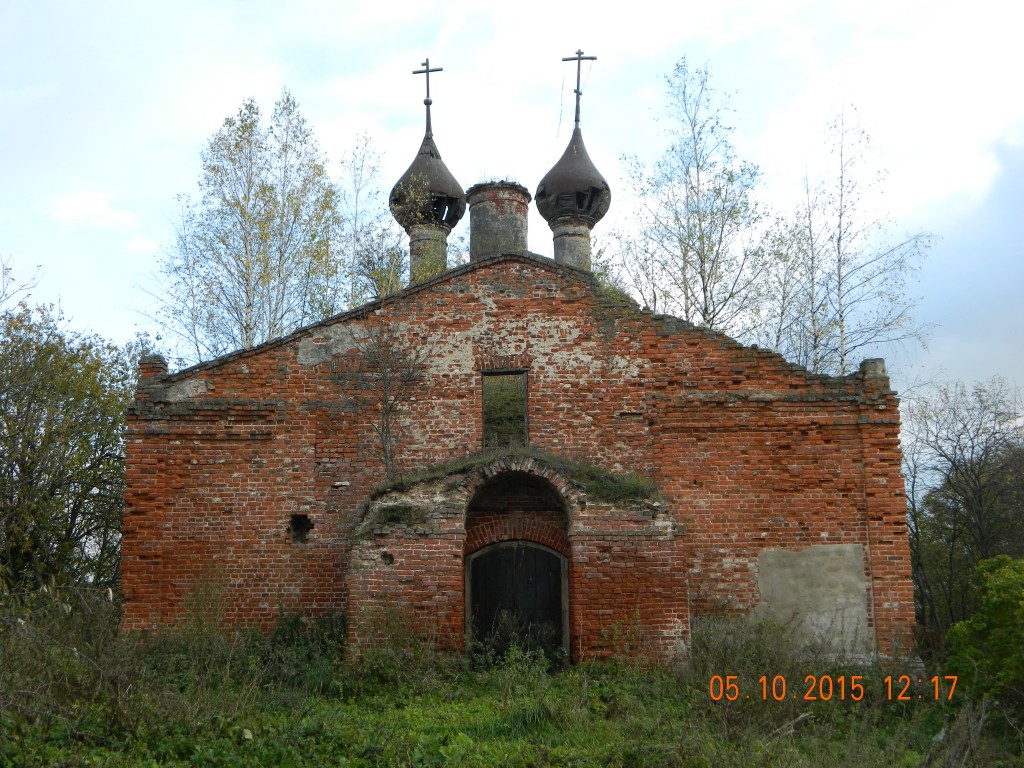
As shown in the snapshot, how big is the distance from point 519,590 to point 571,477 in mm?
1724

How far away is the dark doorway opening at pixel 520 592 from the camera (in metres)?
11.9

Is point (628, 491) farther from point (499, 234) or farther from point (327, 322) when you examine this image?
point (499, 234)

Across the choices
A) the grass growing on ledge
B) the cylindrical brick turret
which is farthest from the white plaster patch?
the cylindrical brick turret

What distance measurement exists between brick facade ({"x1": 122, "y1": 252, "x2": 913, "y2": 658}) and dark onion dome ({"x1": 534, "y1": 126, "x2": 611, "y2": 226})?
643 centimetres

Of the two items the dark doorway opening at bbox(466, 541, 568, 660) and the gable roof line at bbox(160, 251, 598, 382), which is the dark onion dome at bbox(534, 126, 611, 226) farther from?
the dark doorway opening at bbox(466, 541, 568, 660)

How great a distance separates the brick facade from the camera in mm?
12203

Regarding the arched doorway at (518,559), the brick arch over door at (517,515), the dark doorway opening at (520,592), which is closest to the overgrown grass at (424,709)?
the dark doorway opening at (520,592)

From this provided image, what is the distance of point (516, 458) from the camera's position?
1158 centimetres

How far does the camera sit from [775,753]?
7379 mm

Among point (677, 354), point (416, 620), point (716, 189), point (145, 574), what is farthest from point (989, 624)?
point (716, 189)

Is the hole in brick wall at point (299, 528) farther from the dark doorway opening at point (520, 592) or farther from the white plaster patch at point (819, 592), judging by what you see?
the white plaster patch at point (819, 592)

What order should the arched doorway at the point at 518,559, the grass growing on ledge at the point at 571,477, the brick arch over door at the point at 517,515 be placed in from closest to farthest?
the grass growing on ledge at the point at 571,477 → the arched doorway at the point at 518,559 → the brick arch over door at the point at 517,515

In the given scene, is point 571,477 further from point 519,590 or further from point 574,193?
point 574,193

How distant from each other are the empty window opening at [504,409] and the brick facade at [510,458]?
326mm
